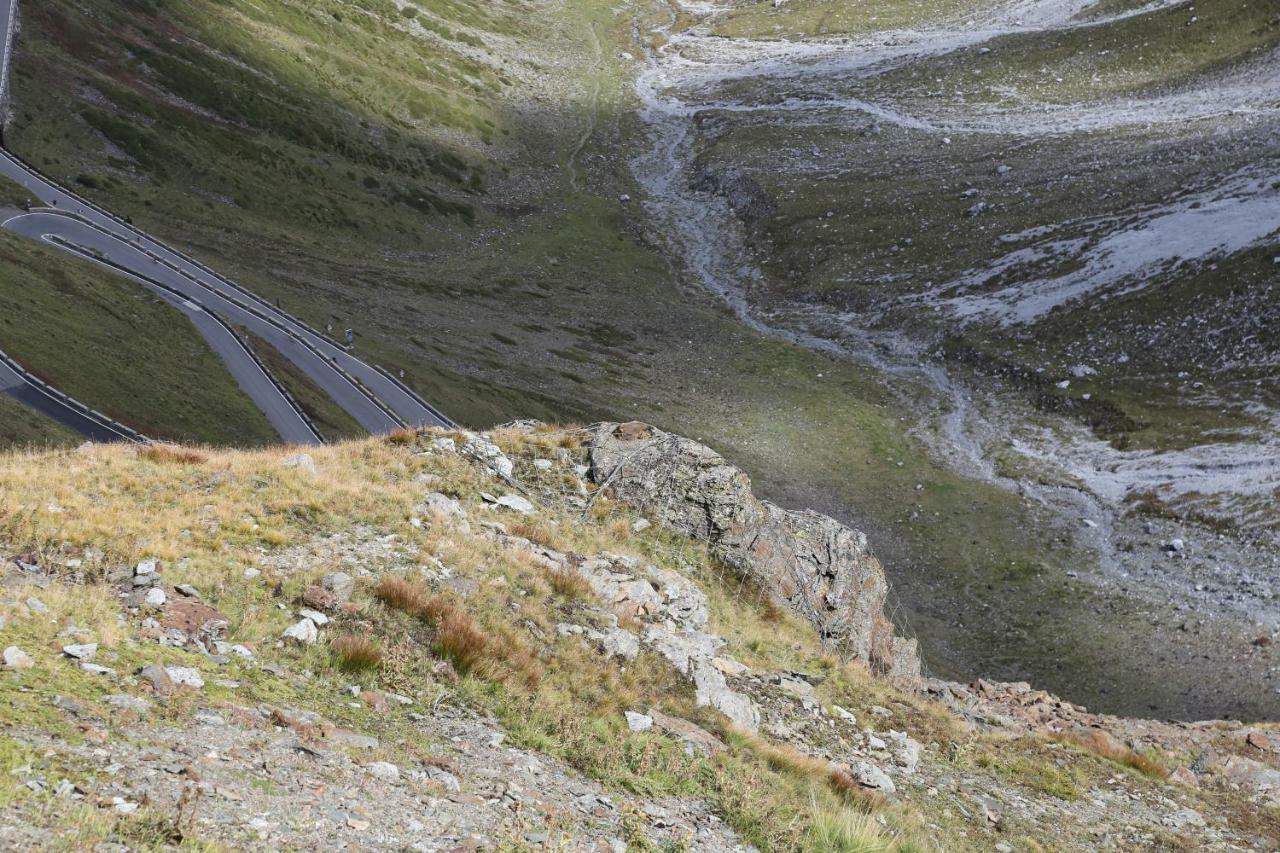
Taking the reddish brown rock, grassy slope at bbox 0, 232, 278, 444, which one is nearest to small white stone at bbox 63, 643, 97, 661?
the reddish brown rock

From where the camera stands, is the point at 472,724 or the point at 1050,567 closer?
the point at 472,724

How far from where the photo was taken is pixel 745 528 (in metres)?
21.8

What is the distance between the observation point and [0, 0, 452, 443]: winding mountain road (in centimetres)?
5241

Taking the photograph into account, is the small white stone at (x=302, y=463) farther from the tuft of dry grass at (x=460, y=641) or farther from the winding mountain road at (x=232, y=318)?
the winding mountain road at (x=232, y=318)

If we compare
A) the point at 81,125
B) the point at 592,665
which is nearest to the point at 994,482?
the point at 592,665

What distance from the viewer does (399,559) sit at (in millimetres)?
15453

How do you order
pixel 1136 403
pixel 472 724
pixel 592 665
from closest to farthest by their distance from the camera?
pixel 472 724 < pixel 592 665 < pixel 1136 403

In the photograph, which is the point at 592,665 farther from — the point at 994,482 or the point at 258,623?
the point at 994,482

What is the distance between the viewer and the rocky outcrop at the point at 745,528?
70.1 feet

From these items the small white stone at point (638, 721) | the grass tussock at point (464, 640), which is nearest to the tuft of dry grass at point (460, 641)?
the grass tussock at point (464, 640)

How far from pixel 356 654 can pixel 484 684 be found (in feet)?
5.99

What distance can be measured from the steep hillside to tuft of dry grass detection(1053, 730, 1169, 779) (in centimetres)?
10

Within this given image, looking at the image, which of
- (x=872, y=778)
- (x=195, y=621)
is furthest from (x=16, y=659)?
(x=872, y=778)

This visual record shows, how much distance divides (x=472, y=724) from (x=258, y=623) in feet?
→ 10.7
